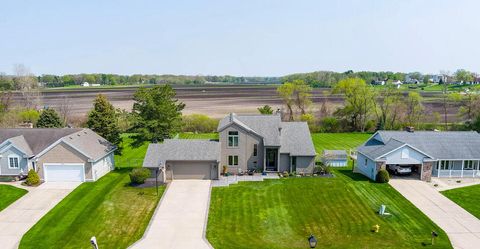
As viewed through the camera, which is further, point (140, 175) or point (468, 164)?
point (468, 164)

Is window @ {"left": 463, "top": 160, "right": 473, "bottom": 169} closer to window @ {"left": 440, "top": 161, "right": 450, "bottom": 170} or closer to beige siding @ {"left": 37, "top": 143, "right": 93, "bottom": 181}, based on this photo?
window @ {"left": 440, "top": 161, "right": 450, "bottom": 170}

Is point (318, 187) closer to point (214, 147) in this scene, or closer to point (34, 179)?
point (214, 147)

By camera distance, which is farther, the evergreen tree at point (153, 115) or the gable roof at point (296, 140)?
the evergreen tree at point (153, 115)

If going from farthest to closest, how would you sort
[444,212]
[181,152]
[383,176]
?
[181,152]
[383,176]
[444,212]

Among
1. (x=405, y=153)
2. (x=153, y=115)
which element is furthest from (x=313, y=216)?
(x=153, y=115)

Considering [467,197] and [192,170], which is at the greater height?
[192,170]

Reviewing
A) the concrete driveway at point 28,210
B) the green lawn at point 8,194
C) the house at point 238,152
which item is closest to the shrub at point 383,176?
the house at point 238,152

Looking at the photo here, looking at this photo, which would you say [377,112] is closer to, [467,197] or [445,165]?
[445,165]

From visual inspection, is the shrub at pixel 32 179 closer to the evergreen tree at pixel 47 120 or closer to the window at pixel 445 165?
the evergreen tree at pixel 47 120

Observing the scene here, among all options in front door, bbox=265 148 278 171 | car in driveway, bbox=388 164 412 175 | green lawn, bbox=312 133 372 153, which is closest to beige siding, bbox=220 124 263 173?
front door, bbox=265 148 278 171
